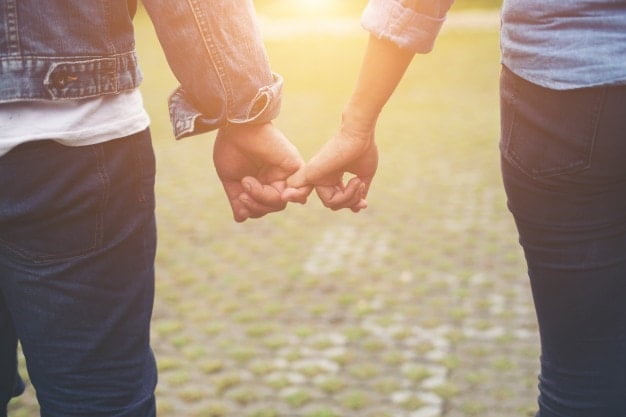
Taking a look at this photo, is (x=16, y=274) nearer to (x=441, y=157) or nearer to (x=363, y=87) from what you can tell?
(x=363, y=87)

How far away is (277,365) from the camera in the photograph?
153 inches

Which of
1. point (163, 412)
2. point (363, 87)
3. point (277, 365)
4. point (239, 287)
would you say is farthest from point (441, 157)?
point (363, 87)

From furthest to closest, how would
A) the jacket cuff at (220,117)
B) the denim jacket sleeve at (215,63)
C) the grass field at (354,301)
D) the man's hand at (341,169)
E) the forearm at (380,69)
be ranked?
the grass field at (354,301) < the man's hand at (341,169) < the forearm at (380,69) < the jacket cuff at (220,117) < the denim jacket sleeve at (215,63)

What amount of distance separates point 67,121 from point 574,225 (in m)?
1.00

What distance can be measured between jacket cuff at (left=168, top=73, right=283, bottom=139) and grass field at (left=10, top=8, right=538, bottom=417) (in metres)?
1.85

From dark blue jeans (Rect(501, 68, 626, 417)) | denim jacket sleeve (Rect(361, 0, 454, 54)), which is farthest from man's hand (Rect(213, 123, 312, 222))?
dark blue jeans (Rect(501, 68, 626, 417))

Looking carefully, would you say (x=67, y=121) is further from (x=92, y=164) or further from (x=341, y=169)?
(x=341, y=169)

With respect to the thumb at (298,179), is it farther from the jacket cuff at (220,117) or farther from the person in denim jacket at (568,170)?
the person in denim jacket at (568,170)

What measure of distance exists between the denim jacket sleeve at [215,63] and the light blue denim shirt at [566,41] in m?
0.53

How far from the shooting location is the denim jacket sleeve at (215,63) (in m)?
1.73

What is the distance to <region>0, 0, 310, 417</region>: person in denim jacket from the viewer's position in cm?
157

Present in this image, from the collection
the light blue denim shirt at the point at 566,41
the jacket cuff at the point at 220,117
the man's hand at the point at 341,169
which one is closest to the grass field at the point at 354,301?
the man's hand at the point at 341,169

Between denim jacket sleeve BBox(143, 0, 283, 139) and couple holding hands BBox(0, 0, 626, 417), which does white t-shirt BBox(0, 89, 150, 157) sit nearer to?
couple holding hands BBox(0, 0, 626, 417)

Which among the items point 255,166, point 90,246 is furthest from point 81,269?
A: point 255,166
